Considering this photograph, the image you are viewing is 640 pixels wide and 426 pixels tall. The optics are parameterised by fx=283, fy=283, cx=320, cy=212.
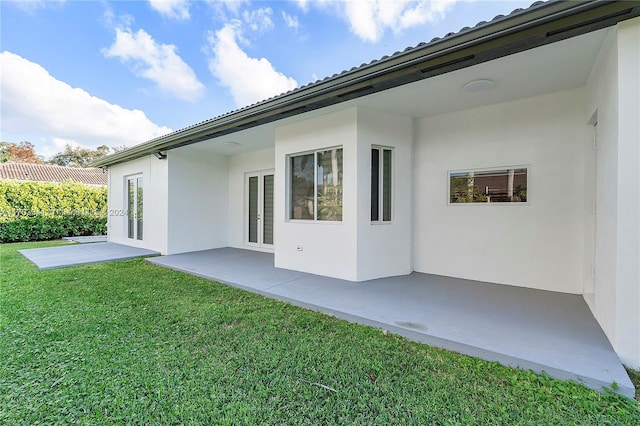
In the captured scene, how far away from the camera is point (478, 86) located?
4.61 metres

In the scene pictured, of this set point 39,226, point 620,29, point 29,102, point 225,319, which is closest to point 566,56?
point 620,29

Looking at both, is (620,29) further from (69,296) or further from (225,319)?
(69,296)

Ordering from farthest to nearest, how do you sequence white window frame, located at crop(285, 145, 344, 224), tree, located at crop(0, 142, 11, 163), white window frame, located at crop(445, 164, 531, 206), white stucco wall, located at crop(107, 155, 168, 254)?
tree, located at crop(0, 142, 11, 163) < white stucco wall, located at crop(107, 155, 168, 254) < white window frame, located at crop(285, 145, 344, 224) < white window frame, located at crop(445, 164, 531, 206)

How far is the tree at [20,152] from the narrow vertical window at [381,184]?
45.7 metres

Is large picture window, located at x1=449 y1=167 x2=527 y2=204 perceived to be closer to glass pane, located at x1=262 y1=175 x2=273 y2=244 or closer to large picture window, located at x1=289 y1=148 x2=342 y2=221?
large picture window, located at x1=289 y1=148 x2=342 y2=221

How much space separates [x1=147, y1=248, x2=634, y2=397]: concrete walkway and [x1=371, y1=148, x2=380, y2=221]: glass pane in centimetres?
139

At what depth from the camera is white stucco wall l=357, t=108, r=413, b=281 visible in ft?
18.5

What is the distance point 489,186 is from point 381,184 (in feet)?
6.93

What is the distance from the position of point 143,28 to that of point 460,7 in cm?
1278

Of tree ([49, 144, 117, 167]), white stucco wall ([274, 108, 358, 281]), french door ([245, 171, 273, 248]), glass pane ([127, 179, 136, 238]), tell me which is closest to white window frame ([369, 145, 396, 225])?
white stucco wall ([274, 108, 358, 281])

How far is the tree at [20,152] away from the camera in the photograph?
33.8m

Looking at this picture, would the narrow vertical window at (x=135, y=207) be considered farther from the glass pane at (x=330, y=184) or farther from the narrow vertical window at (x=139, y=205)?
the glass pane at (x=330, y=184)

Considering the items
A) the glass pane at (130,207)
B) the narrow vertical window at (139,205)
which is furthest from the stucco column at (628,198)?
the glass pane at (130,207)

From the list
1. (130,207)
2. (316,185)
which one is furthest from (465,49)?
(130,207)
